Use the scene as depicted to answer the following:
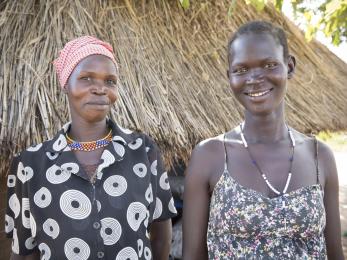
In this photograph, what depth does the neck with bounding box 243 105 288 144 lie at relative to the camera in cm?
164

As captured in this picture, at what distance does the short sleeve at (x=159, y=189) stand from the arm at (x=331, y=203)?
63 cm

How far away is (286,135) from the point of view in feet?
5.63

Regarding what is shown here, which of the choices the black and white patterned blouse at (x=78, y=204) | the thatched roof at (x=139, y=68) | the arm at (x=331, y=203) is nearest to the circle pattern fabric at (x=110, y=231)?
the black and white patterned blouse at (x=78, y=204)

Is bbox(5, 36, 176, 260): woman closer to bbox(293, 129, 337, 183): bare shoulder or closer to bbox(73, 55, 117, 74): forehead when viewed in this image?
bbox(73, 55, 117, 74): forehead

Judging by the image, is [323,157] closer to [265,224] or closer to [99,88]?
[265,224]

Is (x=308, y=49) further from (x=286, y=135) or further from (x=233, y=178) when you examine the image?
(x=233, y=178)

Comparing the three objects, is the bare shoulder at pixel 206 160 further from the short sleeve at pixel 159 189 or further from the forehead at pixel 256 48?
the forehead at pixel 256 48

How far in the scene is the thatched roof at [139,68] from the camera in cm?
245

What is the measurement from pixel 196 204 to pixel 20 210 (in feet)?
2.22

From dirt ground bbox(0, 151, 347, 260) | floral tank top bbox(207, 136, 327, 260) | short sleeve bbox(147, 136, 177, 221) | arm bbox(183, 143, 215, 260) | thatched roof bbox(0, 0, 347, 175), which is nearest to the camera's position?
floral tank top bbox(207, 136, 327, 260)

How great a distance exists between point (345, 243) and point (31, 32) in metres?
4.86

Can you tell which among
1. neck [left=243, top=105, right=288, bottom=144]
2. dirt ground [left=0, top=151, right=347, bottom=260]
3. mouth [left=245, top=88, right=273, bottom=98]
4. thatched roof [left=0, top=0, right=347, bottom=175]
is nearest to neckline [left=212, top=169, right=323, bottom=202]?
neck [left=243, top=105, right=288, bottom=144]

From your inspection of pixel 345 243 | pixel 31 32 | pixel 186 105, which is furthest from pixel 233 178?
pixel 345 243

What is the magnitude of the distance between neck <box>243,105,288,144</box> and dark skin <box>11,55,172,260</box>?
545mm
